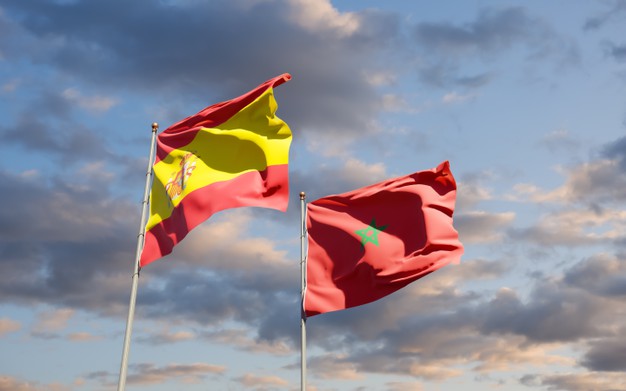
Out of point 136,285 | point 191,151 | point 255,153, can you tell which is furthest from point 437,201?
point 136,285

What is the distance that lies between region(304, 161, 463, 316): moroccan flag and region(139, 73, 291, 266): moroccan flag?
4.56m

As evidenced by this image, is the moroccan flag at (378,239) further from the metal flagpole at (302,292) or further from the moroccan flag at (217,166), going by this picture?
the moroccan flag at (217,166)

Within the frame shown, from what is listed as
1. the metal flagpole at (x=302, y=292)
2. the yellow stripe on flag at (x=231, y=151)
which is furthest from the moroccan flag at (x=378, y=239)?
the yellow stripe on flag at (x=231, y=151)

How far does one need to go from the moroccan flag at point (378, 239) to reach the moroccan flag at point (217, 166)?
15.0 feet

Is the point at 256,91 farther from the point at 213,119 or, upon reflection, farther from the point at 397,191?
the point at 397,191

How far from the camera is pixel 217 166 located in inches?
1125

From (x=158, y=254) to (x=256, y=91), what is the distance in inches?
280

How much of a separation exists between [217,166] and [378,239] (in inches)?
293

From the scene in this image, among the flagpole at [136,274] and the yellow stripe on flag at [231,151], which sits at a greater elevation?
the yellow stripe on flag at [231,151]

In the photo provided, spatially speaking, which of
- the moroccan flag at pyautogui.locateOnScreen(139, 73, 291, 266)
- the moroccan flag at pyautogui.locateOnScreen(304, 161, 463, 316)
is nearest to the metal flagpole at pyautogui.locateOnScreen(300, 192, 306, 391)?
the moroccan flag at pyautogui.locateOnScreen(304, 161, 463, 316)

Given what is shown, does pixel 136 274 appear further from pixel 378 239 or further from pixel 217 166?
pixel 378 239

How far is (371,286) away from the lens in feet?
101

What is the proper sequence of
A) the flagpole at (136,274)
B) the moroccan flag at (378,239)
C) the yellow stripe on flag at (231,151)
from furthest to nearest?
the moroccan flag at (378,239)
the yellow stripe on flag at (231,151)
the flagpole at (136,274)

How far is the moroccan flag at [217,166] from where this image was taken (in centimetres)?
2722
